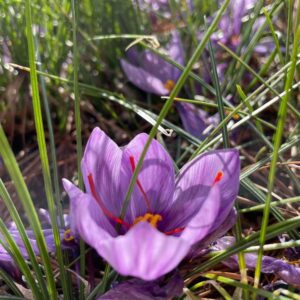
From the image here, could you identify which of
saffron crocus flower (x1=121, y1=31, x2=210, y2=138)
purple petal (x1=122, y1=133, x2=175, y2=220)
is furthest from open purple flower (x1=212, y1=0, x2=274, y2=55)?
purple petal (x1=122, y1=133, x2=175, y2=220)

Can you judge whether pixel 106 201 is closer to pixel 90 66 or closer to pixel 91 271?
pixel 91 271

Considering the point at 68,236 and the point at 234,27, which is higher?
the point at 234,27

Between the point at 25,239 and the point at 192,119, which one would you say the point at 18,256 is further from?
the point at 192,119

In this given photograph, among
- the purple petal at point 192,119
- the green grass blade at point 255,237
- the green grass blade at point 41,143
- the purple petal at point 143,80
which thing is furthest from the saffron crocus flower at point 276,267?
the purple petal at point 143,80

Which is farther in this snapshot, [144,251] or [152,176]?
[152,176]

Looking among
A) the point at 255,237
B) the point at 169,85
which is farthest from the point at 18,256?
the point at 169,85

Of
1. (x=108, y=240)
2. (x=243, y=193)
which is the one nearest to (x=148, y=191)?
(x=108, y=240)
